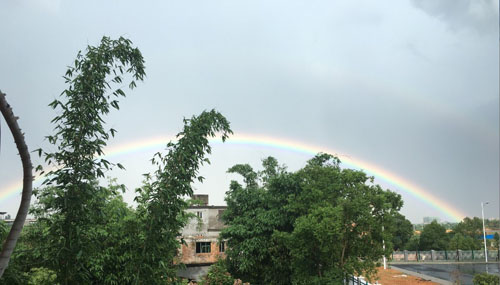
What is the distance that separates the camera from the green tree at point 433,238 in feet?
180

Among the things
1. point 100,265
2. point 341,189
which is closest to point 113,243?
point 100,265

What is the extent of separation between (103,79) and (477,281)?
2048 cm

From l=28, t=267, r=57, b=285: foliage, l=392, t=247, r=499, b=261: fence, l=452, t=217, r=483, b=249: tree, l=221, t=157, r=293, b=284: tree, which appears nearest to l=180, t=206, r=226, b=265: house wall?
l=221, t=157, r=293, b=284: tree

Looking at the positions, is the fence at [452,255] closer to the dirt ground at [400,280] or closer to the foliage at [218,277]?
the dirt ground at [400,280]

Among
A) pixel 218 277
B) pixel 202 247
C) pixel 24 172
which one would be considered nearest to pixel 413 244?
pixel 202 247

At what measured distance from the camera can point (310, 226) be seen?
18.0 meters

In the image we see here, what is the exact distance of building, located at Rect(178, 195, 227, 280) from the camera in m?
28.6

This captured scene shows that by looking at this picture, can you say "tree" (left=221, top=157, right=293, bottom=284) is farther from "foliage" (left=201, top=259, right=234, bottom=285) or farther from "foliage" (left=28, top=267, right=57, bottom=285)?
"foliage" (left=28, top=267, right=57, bottom=285)

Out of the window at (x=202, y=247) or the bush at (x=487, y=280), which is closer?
the bush at (x=487, y=280)

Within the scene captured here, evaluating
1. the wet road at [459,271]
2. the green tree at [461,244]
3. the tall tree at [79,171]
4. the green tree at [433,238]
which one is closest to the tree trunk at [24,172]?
the tall tree at [79,171]

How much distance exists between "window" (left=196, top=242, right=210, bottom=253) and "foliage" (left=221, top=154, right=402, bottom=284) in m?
5.48

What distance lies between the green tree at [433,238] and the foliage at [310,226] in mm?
38885

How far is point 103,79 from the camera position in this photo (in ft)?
24.2

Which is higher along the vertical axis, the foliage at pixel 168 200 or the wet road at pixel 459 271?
the foliage at pixel 168 200
